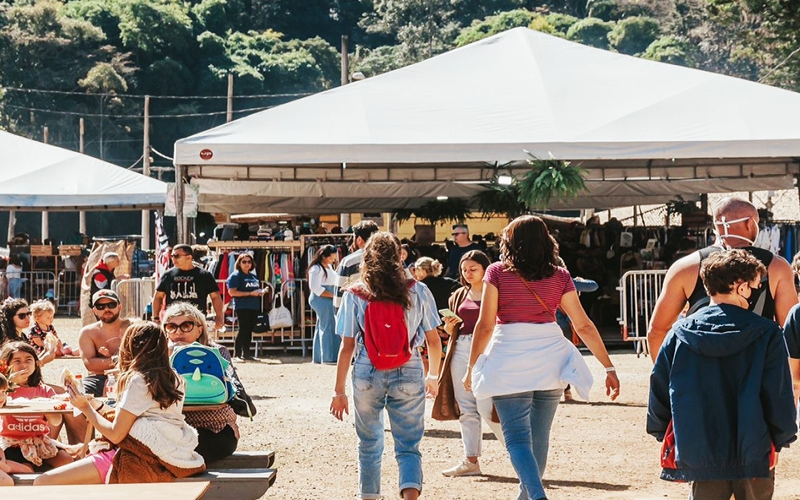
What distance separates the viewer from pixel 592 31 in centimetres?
8625

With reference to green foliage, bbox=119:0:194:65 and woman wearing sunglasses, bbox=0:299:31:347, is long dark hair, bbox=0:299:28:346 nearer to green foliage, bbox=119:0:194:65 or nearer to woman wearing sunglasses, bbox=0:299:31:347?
woman wearing sunglasses, bbox=0:299:31:347

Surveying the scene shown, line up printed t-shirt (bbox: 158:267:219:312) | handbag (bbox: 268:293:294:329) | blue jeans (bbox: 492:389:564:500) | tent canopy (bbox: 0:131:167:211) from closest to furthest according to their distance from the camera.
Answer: blue jeans (bbox: 492:389:564:500), printed t-shirt (bbox: 158:267:219:312), handbag (bbox: 268:293:294:329), tent canopy (bbox: 0:131:167:211)

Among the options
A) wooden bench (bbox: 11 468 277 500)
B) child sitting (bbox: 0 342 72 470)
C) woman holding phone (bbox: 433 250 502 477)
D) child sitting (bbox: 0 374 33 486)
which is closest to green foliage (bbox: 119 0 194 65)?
woman holding phone (bbox: 433 250 502 477)

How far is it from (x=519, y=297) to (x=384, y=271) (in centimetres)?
78

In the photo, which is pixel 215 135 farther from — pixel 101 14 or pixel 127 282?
pixel 101 14

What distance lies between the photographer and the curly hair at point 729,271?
4.96 metres

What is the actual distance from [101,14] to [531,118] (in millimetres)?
64953

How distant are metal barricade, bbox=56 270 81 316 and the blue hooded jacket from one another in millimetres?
25344

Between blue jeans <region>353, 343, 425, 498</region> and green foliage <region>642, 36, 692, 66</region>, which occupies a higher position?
green foliage <region>642, 36, 692, 66</region>

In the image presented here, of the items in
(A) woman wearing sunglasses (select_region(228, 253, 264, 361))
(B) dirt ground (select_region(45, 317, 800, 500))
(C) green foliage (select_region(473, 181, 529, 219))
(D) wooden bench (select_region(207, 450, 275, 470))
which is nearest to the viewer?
(D) wooden bench (select_region(207, 450, 275, 470))

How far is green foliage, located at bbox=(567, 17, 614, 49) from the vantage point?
281 feet

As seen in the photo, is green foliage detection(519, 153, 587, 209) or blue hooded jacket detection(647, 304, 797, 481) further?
green foliage detection(519, 153, 587, 209)

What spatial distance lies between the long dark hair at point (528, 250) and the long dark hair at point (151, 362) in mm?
1826

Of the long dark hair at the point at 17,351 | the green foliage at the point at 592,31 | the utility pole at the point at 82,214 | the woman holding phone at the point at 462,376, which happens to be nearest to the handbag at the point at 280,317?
the woman holding phone at the point at 462,376
